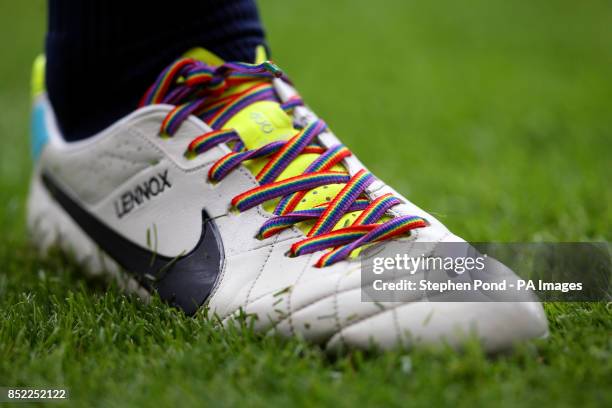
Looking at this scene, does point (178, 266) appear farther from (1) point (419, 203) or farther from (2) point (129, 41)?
(1) point (419, 203)

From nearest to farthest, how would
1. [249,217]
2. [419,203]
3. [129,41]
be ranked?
[249,217] → [129,41] → [419,203]

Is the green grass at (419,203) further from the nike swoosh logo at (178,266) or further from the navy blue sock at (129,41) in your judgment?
the navy blue sock at (129,41)

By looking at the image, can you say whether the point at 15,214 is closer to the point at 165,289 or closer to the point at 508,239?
the point at 165,289

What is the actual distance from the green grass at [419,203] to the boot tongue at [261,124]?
391 millimetres

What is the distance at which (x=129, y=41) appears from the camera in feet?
4.83

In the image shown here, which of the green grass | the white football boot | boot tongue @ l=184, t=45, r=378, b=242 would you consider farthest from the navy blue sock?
the green grass

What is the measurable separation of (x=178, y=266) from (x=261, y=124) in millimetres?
350

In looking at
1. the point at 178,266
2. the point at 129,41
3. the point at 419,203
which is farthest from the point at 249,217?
Result: the point at 419,203

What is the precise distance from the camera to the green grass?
924mm

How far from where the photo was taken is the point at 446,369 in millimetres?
936

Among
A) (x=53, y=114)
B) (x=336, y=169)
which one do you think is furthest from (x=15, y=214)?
(x=336, y=169)

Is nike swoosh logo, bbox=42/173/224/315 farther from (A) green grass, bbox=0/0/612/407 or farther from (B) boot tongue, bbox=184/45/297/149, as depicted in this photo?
(B) boot tongue, bbox=184/45/297/149

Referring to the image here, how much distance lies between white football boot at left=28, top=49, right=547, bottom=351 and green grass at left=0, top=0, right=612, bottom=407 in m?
0.05

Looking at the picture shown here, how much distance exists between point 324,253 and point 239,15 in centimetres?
68
